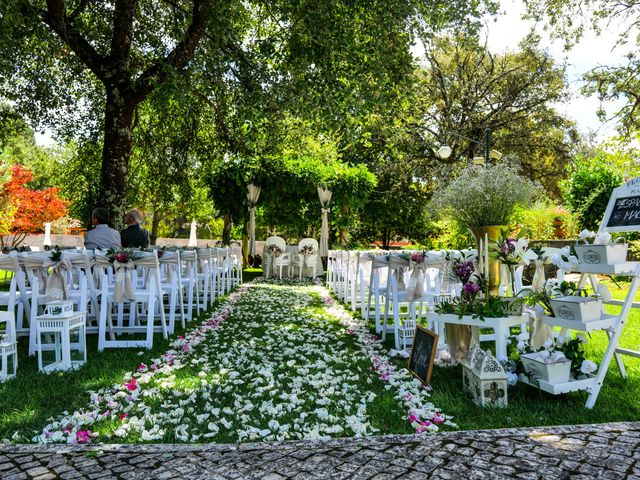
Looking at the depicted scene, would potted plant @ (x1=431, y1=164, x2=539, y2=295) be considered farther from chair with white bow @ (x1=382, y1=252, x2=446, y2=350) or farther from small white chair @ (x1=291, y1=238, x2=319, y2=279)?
small white chair @ (x1=291, y1=238, x2=319, y2=279)

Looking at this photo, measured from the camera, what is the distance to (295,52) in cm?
770

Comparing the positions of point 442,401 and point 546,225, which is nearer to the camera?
point 442,401

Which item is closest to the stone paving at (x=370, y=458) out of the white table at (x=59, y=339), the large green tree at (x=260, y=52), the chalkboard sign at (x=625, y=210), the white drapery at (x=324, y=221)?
the chalkboard sign at (x=625, y=210)

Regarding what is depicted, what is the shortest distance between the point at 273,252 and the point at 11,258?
1031 centimetres

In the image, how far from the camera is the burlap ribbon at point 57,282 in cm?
520

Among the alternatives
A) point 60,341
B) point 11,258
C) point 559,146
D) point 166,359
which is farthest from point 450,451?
point 559,146

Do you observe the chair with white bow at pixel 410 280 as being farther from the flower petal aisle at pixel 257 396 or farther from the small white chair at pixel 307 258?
the small white chair at pixel 307 258

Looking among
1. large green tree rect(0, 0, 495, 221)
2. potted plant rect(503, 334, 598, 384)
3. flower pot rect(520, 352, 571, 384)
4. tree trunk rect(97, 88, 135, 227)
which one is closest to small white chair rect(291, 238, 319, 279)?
large green tree rect(0, 0, 495, 221)

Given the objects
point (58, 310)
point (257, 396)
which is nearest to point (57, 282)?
point (58, 310)

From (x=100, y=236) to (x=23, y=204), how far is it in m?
16.1

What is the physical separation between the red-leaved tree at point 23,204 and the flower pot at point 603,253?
17.5 meters

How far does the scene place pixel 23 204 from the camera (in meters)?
19.8

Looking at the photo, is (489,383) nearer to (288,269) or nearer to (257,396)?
(257,396)

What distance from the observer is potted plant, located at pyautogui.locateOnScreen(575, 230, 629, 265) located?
143 inches
